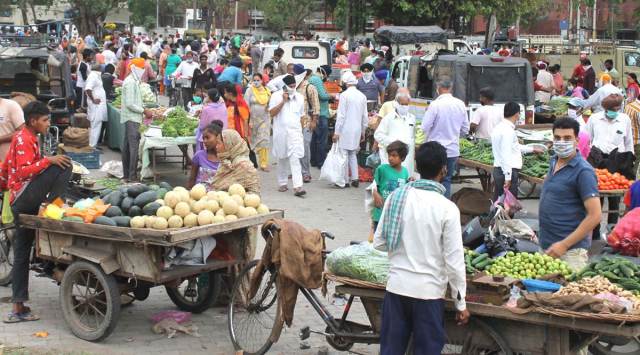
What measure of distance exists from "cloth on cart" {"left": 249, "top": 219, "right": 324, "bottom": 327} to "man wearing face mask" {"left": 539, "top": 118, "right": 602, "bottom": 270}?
170 centimetres

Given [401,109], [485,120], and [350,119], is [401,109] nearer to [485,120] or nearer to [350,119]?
[485,120]

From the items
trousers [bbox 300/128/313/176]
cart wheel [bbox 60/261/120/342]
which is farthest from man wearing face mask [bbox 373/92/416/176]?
cart wheel [bbox 60/261/120/342]

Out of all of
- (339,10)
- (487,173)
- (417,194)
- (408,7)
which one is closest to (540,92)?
(487,173)

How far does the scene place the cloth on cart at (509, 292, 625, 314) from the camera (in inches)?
212

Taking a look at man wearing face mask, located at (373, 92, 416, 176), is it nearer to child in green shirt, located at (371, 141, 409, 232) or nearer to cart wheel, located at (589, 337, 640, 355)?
child in green shirt, located at (371, 141, 409, 232)

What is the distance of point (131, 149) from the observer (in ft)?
48.3

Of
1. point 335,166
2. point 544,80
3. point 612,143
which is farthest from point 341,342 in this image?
point 544,80

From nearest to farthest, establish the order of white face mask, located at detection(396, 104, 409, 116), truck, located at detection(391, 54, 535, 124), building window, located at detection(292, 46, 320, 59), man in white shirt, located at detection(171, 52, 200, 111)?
white face mask, located at detection(396, 104, 409, 116) < truck, located at detection(391, 54, 535, 124) < man in white shirt, located at detection(171, 52, 200, 111) < building window, located at detection(292, 46, 320, 59)

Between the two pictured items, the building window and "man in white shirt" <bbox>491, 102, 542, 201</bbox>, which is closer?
"man in white shirt" <bbox>491, 102, 542, 201</bbox>

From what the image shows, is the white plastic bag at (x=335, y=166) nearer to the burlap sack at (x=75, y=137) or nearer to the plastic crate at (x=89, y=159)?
the plastic crate at (x=89, y=159)

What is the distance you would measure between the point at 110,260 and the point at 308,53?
63.0ft

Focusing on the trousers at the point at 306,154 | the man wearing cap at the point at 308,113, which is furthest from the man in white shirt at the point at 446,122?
the trousers at the point at 306,154

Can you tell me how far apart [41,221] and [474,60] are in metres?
10.8

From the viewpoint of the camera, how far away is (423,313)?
17.5 ft
